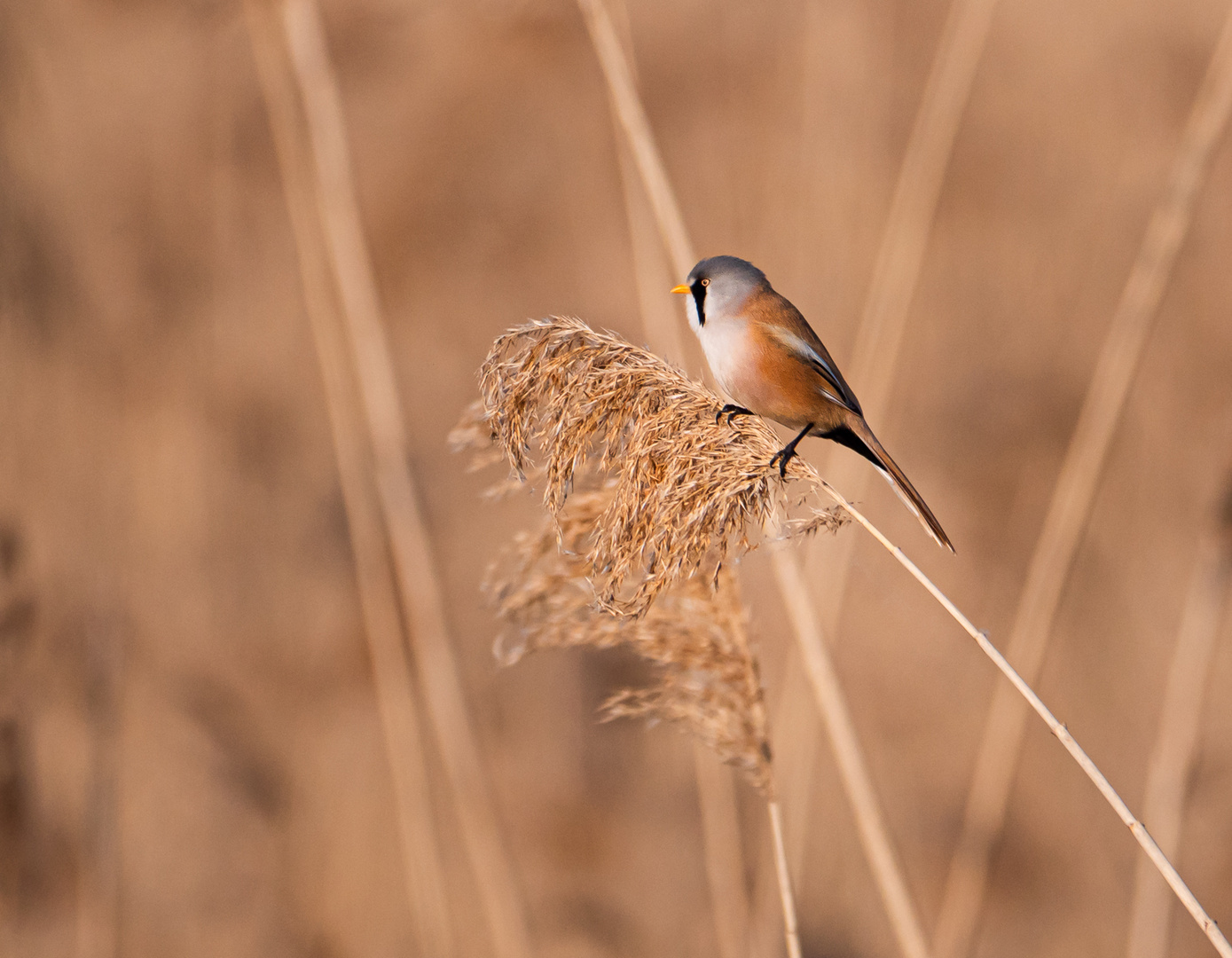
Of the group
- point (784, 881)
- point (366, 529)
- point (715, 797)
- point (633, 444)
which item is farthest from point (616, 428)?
point (715, 797)

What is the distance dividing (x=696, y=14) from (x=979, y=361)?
112 centimetres

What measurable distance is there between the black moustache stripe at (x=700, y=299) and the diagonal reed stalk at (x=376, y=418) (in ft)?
2.26

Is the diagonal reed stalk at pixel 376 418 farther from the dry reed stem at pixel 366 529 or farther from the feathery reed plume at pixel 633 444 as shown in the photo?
the feathery reed plume at pixel 633 444

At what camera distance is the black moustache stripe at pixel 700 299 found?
110 centimetres

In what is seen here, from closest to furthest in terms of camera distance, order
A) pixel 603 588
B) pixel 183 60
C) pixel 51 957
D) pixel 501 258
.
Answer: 1. pixel 603 588
2. pixel 51 957
3. pixel 183 60
4. pixel 501 258

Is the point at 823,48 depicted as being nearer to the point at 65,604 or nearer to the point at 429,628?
the point at 429,628

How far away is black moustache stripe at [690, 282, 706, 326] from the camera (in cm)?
110

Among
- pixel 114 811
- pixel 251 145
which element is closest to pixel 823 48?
pixel 251 145

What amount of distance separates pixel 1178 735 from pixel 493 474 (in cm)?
158

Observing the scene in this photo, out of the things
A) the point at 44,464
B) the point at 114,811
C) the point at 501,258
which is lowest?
the point at 114,811

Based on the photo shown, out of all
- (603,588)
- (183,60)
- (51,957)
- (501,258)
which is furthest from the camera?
(501,258)

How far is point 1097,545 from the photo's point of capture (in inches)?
81.7

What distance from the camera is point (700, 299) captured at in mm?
1129

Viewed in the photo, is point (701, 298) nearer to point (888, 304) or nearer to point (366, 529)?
point (888, 304)
